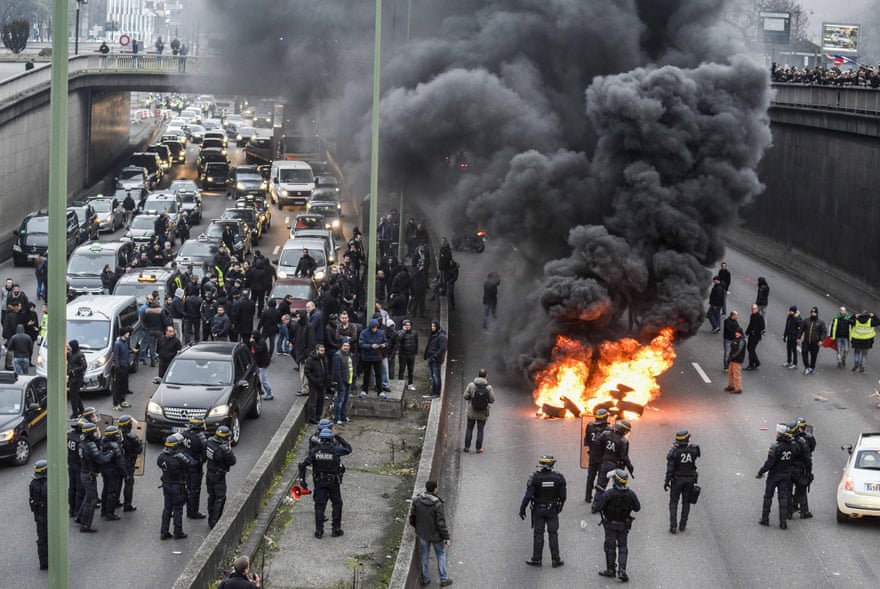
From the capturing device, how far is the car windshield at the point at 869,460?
54.6 ft

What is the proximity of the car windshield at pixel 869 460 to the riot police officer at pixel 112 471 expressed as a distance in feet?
29.5

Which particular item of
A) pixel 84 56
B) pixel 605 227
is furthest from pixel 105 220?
pixel 605 227

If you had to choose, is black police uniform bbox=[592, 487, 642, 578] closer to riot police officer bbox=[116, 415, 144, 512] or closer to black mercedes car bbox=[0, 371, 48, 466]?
riot police officer bbox=[116, 415, 144, 512]

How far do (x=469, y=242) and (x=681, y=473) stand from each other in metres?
23.4

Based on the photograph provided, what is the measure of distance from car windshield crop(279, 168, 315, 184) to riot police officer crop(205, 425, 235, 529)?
34.8 metres

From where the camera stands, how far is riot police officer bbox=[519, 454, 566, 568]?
14.9 meters

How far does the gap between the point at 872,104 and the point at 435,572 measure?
73.3ft

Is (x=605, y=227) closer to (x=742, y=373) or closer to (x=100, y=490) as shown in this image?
(x=742, y=373)

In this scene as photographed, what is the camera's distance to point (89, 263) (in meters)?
31.6

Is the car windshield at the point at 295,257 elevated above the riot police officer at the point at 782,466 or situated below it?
above

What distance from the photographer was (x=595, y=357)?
22828 mm

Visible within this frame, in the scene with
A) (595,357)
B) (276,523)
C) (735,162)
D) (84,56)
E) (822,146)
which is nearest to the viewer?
(276,523)

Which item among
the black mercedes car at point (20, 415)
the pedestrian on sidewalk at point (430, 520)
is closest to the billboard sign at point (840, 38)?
the black mercedes car at point (20, 415)

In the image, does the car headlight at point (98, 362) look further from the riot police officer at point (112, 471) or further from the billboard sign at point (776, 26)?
the billboard sign at point (776, 26)
